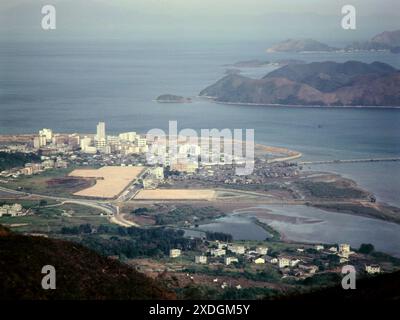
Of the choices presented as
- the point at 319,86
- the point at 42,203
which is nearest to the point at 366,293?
the point at 42,203

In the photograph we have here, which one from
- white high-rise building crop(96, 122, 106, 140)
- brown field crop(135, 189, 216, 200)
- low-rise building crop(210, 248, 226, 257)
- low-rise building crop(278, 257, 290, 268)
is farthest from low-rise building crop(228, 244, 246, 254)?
white high-rise building crop(96, 122, 106, 140)

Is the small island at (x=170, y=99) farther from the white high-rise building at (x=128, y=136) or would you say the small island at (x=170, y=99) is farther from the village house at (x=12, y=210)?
the village house at (x=12, y=210)

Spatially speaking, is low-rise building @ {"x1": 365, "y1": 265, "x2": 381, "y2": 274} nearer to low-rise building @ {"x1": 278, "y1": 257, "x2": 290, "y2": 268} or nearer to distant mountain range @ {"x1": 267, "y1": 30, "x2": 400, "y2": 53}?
low-rise building @ {"x1": 278, "y1": 257, "x2": 290, "y2": 268}

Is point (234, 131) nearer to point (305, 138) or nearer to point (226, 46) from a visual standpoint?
point (305, 138)

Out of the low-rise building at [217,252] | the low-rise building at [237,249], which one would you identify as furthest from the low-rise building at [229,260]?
the low-rise building at [237,249]

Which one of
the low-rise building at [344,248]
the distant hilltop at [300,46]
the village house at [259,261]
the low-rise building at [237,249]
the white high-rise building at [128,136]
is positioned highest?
the distant hilltop at [300,46]
